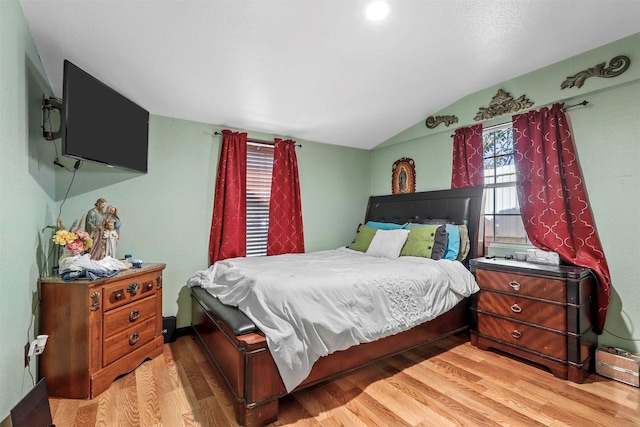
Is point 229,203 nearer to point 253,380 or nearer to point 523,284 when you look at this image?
point 253,380

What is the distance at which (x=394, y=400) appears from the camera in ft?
6.16

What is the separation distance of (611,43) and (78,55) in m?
4.03

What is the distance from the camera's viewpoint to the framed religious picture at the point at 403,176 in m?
3.86

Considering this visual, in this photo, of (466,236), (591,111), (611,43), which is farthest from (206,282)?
(611,43)

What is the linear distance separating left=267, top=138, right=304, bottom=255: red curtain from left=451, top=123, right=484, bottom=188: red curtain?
1921mm

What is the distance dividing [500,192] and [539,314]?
4.32ft

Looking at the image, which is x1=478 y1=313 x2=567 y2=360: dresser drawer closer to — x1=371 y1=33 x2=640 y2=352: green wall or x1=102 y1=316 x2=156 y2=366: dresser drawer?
x1=371 y1=33 x2=640 y2=352: green wall

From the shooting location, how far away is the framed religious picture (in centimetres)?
386

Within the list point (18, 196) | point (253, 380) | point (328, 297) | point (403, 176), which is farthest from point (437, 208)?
point (18, 196)

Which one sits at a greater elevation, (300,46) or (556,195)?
(300,46)

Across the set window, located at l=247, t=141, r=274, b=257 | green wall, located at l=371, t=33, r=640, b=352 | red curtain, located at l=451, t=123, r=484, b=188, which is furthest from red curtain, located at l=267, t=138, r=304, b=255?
green wall, located at l=371, t=33, r=640, b=352

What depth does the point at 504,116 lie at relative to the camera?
9.68 feet

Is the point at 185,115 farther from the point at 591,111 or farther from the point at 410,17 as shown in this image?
the point at 591,111

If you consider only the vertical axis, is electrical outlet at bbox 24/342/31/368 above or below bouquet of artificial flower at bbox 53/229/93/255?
below
